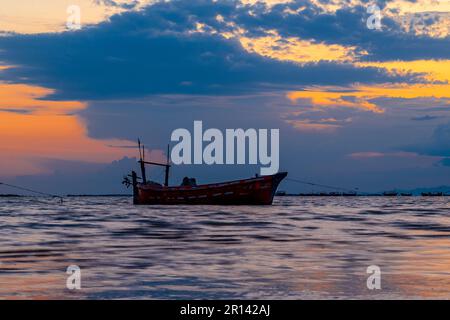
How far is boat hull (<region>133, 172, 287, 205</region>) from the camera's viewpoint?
90.1 m

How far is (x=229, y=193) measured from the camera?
91.1 meters

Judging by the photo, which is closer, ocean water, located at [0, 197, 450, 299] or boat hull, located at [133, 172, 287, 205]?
ocean water, located at [0, 197, 450, 299]

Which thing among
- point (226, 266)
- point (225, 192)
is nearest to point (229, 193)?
point (225, 192)

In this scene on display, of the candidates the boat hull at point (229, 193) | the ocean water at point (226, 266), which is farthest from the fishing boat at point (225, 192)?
the ocean water at point (226, 266)

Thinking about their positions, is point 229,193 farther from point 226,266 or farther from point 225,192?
point 226,266

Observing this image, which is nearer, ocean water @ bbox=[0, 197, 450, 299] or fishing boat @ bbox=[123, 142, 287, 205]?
ocean water @ bbox=[0, 197, 450, 299]

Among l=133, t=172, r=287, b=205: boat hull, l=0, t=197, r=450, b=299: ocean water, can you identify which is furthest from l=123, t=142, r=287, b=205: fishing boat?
l=0, t=197, r=450, b=299: ocean water

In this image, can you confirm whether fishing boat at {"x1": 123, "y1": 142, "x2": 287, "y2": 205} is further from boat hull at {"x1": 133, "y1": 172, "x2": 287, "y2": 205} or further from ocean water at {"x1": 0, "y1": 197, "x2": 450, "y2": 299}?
ocean water at {"x1": 0, "y1": 197, "x2": 450, "y2": 299}

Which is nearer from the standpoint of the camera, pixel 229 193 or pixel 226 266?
pixel 226 266

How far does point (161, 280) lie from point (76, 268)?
3.88 m

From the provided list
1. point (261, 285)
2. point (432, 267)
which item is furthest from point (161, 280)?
point (432, 267)

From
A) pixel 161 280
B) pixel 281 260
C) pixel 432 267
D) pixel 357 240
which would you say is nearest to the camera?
pixel 161 280

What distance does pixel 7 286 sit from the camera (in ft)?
51.3
